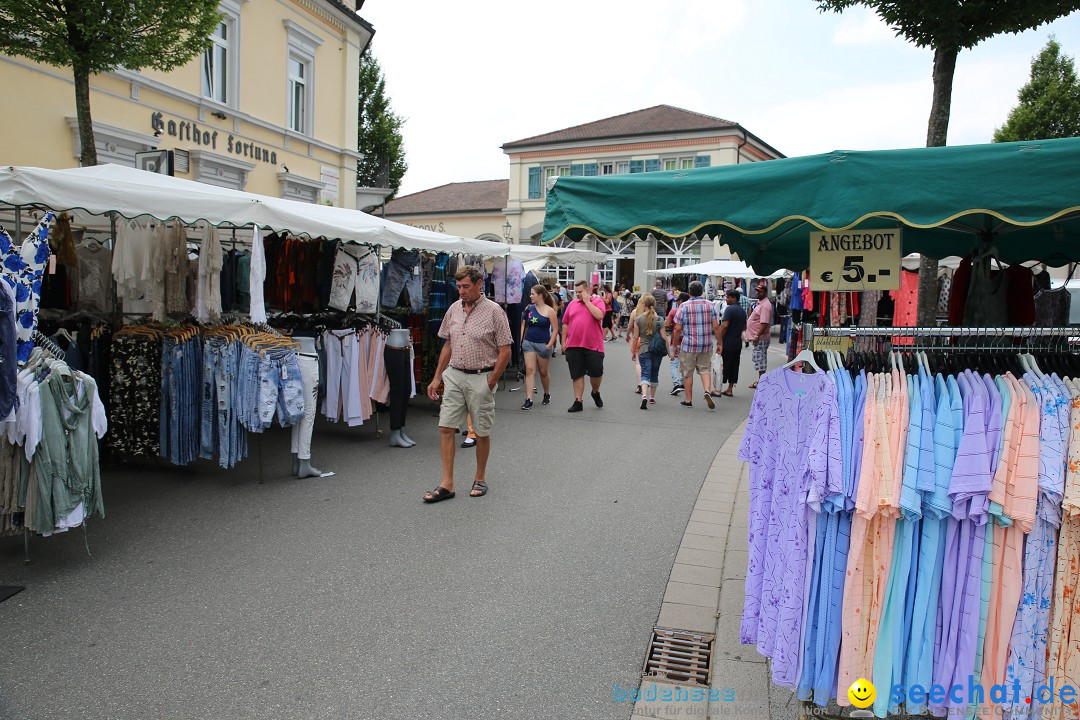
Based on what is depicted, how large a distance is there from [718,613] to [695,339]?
6.88 m

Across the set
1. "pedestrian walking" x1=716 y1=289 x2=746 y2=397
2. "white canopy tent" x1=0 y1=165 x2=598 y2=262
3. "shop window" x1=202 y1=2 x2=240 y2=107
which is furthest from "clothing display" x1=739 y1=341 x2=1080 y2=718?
"shop window" x1=202 y1=2 x2=240 y2=107

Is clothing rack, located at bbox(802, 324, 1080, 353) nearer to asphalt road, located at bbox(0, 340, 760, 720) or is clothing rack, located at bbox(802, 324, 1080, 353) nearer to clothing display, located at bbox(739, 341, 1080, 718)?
clothing display, located at bbox(739, 341, 1080, 718)

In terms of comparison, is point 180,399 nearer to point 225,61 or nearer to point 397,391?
point 397,391

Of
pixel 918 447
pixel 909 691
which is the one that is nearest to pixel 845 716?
pixel 909 691

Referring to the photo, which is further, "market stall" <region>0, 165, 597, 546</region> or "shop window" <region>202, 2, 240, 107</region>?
"shop window" <region>202, 2, 240, 107</region>

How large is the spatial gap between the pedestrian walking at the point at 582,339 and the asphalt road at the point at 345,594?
126 inches

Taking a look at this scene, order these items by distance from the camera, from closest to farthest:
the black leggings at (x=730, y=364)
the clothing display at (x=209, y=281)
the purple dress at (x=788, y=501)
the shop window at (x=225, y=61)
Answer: the purple dress at (x=788, y=501)
the clothing display at (x=209, y=281)
the black leggings at (x=730, y=364)
the shop window at (x=225, y=61)

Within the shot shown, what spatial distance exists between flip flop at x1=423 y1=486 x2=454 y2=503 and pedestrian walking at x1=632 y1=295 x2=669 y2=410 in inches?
206

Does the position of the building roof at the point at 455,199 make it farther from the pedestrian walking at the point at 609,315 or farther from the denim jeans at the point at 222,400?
the denim jeans at the point at 222,400

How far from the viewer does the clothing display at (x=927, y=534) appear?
108 inches

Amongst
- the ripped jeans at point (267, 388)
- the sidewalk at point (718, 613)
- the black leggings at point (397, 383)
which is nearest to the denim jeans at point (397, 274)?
the black leggings at point (397, 383)

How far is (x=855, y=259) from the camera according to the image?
12.0 feet

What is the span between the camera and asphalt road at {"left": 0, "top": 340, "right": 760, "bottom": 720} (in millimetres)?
3240

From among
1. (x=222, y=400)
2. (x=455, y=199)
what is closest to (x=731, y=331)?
(x=222, y=400)
